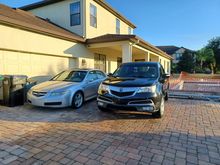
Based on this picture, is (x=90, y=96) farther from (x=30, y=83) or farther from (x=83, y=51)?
(x=83, y=51)

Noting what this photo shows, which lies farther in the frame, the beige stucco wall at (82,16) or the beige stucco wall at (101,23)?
the beige stucco wall at (101,23)

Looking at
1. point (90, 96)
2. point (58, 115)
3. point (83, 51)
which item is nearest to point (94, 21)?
point (83, 51)

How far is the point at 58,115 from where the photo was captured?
5.86 meters

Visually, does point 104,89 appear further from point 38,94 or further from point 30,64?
point 30,64

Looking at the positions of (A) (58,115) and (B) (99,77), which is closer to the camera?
(A) (58,115)

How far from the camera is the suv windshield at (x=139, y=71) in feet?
19.6

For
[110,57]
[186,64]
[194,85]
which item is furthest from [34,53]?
[186,64]

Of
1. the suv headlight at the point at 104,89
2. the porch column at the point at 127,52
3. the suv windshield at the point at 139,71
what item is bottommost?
the suv headlight at the point at 104,89

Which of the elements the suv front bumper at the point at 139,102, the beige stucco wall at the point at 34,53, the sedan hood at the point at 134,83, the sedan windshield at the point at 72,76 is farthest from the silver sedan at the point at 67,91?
the beige stucco wall at the point at 34,53

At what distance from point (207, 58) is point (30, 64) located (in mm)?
50309

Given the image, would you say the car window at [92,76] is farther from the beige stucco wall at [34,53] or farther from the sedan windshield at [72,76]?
the beige stucco wall at [34,53]

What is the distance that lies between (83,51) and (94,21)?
292 centimetres

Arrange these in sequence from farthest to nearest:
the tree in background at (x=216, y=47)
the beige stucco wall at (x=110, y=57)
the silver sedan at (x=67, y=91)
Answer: the tree in background at (x=216, y=47) < the beige stucco wall at (x=110, y=57) < the silver sedan at (x=67, y=91)

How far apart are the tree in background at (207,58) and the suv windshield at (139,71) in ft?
161
